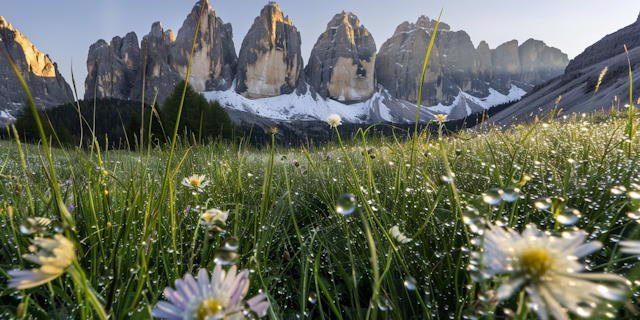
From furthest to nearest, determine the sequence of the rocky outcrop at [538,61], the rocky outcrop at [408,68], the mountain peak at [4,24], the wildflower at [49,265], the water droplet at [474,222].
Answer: the rocky outcrop at [538,61], the rocky outcrop at [408,68], the mountain peak at [4,24], the water droplet at [474,222], the wildflower at [49,265]

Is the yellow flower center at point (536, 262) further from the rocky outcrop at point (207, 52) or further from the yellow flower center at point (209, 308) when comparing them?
the rocky outcrop at point (207, 52)

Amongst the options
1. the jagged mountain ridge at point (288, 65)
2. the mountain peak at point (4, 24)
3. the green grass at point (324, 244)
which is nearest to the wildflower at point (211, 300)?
the green grass at point (324, 244)

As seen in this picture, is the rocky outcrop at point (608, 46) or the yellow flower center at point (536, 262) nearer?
the yellow flower center at point (536, 262)

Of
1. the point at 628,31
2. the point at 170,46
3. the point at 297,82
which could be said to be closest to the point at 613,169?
the point at 628,31

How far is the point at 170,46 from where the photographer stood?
203ft

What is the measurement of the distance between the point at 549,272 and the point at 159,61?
219 ft

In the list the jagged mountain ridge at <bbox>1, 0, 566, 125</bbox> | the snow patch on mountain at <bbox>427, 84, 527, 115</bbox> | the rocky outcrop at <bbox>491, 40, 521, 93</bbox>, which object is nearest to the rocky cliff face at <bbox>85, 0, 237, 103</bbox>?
the jagged mountain ridge at <bbox>1, 0, 566, 125</bbox>

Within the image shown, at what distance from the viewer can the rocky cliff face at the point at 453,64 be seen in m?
81.4

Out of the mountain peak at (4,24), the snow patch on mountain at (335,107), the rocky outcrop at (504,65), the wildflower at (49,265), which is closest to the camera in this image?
the wildflower at (49,265)

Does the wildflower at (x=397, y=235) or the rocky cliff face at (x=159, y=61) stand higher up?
the rocky cliff face at (x=159, y=61)

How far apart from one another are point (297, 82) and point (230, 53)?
19073mm

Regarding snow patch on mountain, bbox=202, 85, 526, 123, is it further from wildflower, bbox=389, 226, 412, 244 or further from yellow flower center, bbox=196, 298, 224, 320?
yellow flower center, bbox=196, 298, 224, 320

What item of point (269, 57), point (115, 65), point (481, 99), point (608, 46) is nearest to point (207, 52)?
point (269, 57)

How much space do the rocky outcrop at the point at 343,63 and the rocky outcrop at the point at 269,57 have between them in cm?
645
